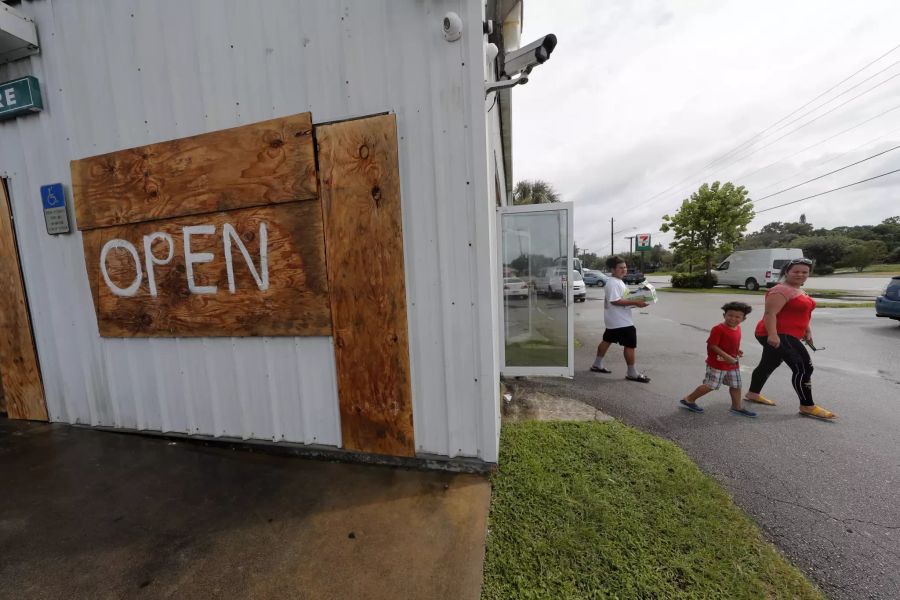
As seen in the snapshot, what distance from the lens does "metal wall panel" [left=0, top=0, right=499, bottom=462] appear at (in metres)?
2.35

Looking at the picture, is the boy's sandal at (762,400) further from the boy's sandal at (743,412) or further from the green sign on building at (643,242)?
the green sign on building at (643,242)

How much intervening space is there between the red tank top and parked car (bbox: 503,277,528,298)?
107 inches

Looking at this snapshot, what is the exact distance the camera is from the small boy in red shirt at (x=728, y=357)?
3600 mm

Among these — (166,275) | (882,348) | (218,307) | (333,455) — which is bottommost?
(882,348)

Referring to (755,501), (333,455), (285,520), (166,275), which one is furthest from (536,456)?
(166,275)

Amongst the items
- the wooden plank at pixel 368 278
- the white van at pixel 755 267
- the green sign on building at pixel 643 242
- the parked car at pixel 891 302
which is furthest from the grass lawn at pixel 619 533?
the green sign on building at pixel 643 242

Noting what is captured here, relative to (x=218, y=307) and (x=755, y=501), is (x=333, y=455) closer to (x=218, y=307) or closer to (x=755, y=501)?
(x=218, y=307)

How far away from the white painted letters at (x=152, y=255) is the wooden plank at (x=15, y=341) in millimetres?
1568

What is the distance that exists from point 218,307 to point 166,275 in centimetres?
58

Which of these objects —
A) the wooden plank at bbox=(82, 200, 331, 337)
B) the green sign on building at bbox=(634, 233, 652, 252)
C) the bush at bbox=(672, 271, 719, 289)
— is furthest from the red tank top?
the green sign on building at bbox=(634, 233, 652, 252)

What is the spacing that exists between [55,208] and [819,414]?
7599 millimetres

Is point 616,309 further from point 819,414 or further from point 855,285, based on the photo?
point 855,285

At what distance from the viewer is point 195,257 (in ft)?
9.30

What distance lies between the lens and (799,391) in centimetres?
356
